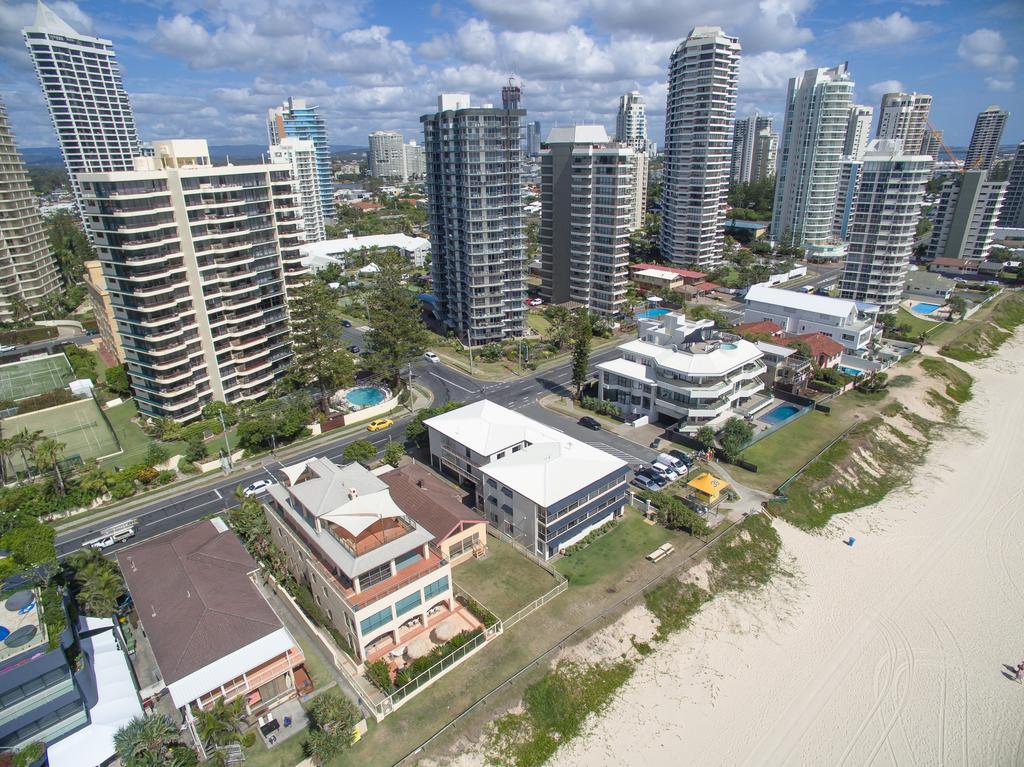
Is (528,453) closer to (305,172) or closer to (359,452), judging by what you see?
(359,452)

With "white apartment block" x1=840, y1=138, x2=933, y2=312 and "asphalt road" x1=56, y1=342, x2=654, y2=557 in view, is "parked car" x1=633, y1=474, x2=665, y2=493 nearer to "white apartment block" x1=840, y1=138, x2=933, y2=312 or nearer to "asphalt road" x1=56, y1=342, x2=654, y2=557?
"asphalt road" x1=56, y1=342, x2=654, y2=557

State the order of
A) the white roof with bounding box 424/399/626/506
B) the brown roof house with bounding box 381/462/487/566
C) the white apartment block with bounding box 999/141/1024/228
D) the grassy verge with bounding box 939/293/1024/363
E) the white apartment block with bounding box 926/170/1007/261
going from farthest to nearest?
the white apartment block with bounding box 999/141/1024/228 → the white apartment block with bounding box 926/170/1007/261 → the grassy verge with bounding box 939/293/1024/363 → the white roof with bounding box 424/399/626/506 → the brown roof house with bounding box 381/462/487/566

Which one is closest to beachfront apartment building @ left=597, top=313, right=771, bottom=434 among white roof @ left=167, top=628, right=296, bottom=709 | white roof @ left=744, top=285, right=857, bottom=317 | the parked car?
the parked car

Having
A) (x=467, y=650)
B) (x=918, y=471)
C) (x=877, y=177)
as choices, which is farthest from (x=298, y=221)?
(x=877, y=177)

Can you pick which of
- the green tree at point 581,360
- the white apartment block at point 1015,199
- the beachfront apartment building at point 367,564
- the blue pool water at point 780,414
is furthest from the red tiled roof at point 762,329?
the white apartment block at point 1015,199

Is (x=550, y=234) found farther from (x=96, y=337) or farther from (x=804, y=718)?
(x=804, y=718)

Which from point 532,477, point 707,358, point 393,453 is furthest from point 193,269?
point 707,358

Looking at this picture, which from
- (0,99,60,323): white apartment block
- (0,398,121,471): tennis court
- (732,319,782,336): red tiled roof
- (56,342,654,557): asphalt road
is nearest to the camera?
(56,342,654,557): asphalt road
